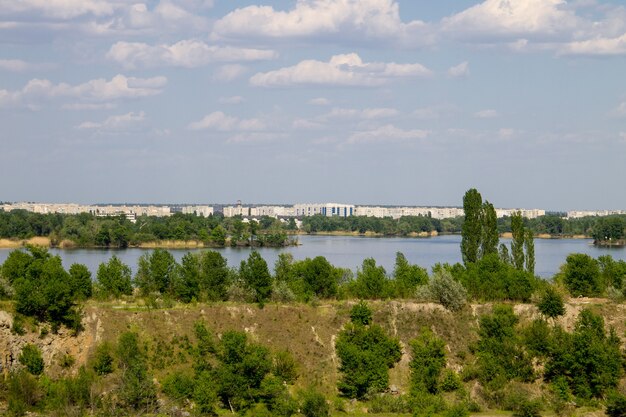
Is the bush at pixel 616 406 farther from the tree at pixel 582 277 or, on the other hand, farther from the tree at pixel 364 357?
the tree at pixel 582 277

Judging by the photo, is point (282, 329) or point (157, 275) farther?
point (157, 275)

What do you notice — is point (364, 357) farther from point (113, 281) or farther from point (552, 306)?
point (113, 281)

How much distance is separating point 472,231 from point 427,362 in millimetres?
15231

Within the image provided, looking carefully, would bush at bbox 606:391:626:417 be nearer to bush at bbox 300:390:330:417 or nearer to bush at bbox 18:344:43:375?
bush at bbox 300:390:330:417

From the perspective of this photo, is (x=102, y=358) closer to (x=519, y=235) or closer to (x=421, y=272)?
(x=421, y=272)

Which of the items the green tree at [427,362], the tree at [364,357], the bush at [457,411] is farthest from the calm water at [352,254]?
the bush at [457,411]

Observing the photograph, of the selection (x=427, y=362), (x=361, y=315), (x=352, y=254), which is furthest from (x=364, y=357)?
(x=352, y=254)

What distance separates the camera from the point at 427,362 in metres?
32.3

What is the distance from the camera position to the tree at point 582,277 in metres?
39.6

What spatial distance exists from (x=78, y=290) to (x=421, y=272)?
1602cm

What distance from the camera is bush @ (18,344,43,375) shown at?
30188 millimetres

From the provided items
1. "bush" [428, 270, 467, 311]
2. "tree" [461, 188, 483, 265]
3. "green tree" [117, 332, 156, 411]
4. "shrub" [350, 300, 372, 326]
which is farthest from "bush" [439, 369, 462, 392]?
"tree" [461, 188, 483, 265]

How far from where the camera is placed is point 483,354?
32562 mm

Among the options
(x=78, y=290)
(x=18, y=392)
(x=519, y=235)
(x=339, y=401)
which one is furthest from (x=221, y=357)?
(x=519, y=235)
